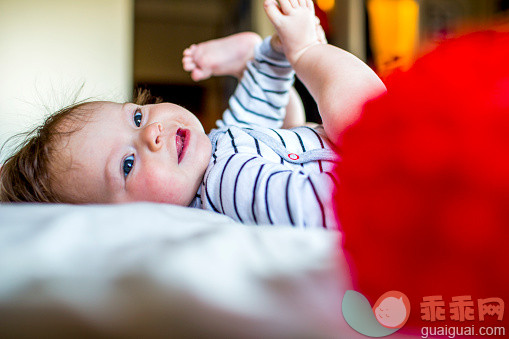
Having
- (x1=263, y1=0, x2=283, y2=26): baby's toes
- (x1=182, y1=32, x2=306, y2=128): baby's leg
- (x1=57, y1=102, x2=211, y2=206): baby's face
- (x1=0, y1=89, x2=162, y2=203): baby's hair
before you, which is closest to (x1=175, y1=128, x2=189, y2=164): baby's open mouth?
(x1=57, y1=102, x2=211, y2=206): baby's face

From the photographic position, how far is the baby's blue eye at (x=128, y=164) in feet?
2.08

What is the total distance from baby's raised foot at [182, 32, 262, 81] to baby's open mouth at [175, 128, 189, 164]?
1.23 ft

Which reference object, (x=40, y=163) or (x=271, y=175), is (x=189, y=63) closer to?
(x=40, y=163)

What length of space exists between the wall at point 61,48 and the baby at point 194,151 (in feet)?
4.39

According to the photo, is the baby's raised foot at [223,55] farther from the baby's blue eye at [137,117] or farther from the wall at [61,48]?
the wall at [61,48]

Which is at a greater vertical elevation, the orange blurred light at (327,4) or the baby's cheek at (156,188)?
the orange blurred light at (327,4)

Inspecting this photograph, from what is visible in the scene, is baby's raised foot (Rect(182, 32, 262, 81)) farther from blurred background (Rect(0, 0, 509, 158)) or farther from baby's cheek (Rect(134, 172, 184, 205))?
baby's cheek (Rect(134, 172, 184, 205))

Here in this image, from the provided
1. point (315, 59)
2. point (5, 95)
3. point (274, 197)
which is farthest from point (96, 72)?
point (274, 197)

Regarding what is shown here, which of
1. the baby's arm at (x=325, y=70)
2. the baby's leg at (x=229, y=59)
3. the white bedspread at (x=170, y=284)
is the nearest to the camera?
the white bedspread at (x=170, y=284)

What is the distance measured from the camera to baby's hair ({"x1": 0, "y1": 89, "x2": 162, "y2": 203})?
2.13ft

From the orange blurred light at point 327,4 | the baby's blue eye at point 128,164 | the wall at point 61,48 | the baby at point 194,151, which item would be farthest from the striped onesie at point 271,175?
the orange blurred light at point 327,4

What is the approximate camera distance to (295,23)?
2.42 feet

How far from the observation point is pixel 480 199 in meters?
0.27

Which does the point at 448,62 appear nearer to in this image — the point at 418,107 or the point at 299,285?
the point at 418,107
